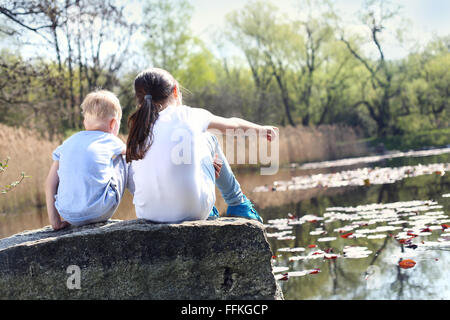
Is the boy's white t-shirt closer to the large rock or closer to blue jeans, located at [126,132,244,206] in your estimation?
blue jeans, located at [126,132,244,206]

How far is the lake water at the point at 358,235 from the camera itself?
2.56m

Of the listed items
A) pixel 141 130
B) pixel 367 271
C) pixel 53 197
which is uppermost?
pixel 141 130

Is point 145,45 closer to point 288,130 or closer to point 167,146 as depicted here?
point 288,130

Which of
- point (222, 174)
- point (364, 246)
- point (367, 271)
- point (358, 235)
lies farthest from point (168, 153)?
point (358, 235)

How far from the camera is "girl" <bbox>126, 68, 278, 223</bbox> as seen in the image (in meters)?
2.12

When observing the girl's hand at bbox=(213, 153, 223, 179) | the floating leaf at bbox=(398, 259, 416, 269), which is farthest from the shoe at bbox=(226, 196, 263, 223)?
the floating leaf at bbox=(398, 259, 416, 269)

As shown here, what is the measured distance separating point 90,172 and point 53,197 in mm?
304

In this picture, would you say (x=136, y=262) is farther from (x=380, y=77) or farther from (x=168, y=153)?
(x=380, y=77)

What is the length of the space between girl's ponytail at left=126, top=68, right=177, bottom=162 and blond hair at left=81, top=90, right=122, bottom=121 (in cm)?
27

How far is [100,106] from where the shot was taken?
8.21 ft

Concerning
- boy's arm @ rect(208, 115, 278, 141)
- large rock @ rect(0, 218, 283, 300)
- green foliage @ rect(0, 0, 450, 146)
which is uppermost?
green foliage @ rect(0, 0, 450, 146)

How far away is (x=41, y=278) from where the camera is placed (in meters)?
2.07

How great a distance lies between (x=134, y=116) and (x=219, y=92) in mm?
20504
